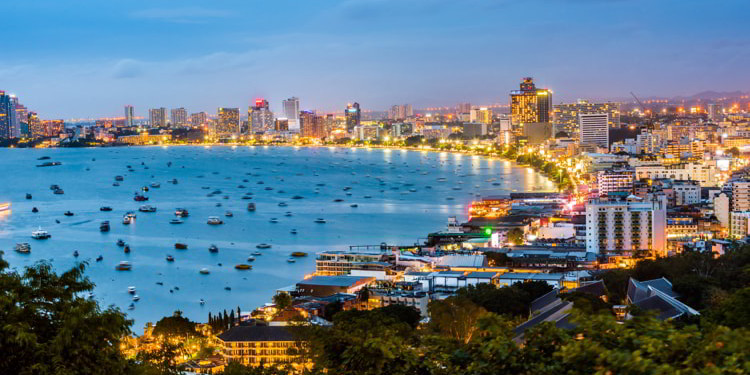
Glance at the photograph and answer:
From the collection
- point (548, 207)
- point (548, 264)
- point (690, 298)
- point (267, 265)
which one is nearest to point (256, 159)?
point (548, 207)

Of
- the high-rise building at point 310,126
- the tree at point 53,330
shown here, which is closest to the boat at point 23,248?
the tree at point 53,330

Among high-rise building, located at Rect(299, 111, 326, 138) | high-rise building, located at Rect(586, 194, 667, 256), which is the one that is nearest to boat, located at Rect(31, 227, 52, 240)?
high-rise building, located at Rect(586, 194, 667, 256)

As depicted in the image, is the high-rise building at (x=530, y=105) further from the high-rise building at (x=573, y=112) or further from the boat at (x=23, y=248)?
the boat at (x=23, y=248)

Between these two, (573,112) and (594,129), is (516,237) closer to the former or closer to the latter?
(594,129)

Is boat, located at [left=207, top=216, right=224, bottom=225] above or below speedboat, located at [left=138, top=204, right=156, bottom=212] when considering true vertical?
below

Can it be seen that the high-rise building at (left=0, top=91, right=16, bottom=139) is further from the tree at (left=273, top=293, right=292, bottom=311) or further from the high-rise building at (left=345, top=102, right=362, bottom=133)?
the tree at (left=273, top=293, right=292, bottom=311)

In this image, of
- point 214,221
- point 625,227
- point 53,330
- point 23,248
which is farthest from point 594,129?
point 53,330
